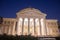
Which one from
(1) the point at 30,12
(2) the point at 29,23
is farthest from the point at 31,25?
(1) the point at 30,12

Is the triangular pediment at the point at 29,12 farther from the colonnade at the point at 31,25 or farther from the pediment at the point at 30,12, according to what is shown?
the colonnade at the point at 31,25

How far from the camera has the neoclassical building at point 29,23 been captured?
3284cm

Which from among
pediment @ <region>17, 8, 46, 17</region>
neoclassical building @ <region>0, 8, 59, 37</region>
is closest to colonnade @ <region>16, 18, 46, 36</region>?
neoclassical building @ <region>0, 8, 59, 37</region>

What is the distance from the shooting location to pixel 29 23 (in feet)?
114

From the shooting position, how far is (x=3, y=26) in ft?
107

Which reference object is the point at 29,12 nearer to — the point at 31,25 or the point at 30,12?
the point at 30,12

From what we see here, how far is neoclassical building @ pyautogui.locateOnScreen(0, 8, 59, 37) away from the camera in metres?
32.8

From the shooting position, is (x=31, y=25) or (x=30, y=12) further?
(x=31, y=25)

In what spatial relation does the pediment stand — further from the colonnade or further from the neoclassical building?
the colonnade

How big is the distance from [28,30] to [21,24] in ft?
11.0

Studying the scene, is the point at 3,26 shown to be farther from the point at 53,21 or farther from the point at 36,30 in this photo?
the point at 53,21

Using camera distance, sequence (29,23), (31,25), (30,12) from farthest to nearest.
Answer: (31,25), (29,23), (30,12)

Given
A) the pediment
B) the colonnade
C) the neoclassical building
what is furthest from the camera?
the pediment

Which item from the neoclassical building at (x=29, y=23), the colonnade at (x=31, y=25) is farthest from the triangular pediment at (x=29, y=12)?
the colonnade at (x=31, y=25)
